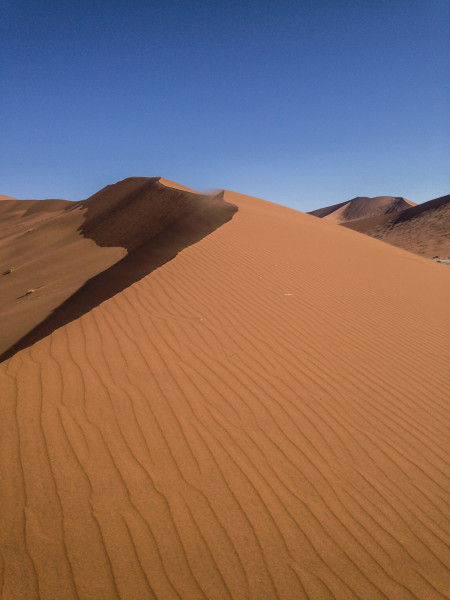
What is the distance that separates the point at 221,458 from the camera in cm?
252

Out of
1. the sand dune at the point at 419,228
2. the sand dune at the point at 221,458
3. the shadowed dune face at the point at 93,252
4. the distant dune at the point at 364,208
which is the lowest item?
the sand dune at the point at 221,458

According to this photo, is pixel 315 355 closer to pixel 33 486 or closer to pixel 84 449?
pixel 84 449

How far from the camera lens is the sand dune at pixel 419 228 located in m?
26.3

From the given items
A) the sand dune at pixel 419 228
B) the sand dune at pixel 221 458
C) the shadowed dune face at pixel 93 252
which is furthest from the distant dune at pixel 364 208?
the sand dune at pixel 221 458

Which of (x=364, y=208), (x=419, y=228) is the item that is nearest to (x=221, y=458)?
(x=419, y=228)

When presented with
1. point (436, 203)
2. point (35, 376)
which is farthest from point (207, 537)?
point (436, 203)

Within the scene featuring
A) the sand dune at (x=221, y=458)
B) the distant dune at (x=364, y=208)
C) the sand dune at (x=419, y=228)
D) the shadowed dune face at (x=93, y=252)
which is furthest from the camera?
the distant dune at (x=364, y=208)

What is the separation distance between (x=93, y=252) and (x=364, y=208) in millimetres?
81926

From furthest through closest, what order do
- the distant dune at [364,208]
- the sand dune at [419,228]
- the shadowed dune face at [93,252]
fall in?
the distant dune at [364,208]
the sand dune at [419,228]
the shadowed dune face at [93,252]

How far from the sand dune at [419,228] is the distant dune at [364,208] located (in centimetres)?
2861

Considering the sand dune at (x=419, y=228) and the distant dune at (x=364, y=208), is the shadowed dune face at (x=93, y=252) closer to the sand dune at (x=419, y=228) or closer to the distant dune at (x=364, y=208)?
the sand dune at (x=419, y=228)

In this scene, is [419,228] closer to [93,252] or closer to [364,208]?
[93,252]

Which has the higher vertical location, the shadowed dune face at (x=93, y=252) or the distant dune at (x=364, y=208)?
the distant dune at (x=364, y=208)

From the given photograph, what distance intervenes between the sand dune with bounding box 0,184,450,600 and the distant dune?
71.0 meters
